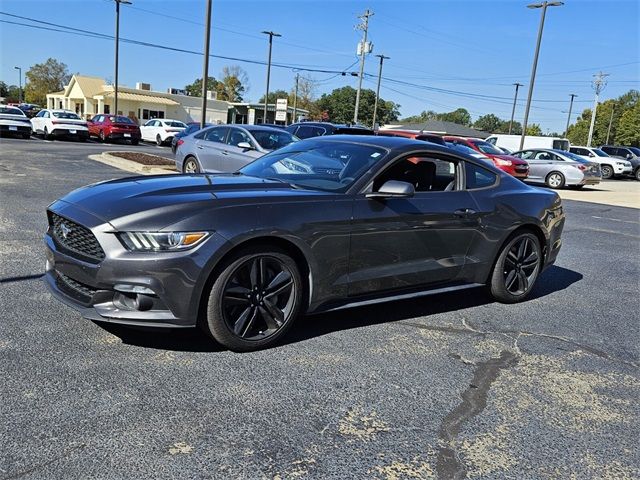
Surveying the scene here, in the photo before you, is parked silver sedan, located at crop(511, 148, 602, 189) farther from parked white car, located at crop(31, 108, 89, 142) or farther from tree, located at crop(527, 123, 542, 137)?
tree, located at crop(527, 123, 542, 137)

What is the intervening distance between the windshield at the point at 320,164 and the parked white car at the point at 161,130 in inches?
1105

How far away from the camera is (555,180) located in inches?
871

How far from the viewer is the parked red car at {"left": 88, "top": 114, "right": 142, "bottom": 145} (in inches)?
1177

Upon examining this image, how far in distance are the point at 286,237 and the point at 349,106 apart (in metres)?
121

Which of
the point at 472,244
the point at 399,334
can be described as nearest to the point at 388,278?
the point at 399,334

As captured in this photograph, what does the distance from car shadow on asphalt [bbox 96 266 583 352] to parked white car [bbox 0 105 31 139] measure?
25.8 m

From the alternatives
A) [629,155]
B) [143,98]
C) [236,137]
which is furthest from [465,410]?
[143,98]

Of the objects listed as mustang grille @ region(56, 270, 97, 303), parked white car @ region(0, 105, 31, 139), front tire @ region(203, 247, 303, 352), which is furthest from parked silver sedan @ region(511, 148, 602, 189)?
parked white car @ region(0, 105, 31, 139)

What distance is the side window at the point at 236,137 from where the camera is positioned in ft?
38.4

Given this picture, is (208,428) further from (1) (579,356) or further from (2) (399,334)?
(1) (579,356)

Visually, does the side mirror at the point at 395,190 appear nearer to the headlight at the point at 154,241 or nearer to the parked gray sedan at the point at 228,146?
the headlight at the point at 154,241

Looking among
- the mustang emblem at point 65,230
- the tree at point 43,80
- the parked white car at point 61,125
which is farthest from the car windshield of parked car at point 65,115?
the tree at point 43,80

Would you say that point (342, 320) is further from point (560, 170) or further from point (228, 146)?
point (560, 170)

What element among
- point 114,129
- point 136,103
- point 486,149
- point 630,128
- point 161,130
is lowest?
point 114,129
